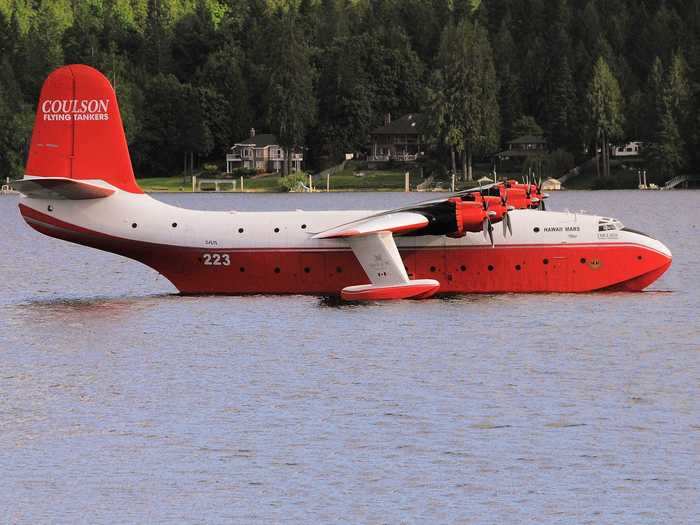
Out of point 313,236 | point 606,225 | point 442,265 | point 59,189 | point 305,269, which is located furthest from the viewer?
point 305,269

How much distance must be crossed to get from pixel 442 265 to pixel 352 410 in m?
19.8

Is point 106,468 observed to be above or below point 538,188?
below

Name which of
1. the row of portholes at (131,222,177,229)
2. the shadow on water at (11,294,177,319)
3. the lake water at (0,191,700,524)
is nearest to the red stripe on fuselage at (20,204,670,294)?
the row of portholes at (131,222,177,229)

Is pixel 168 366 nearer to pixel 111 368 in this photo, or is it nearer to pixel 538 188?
pixel 111 368

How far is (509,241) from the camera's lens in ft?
182

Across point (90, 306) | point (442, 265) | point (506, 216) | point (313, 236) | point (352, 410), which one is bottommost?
point (352, 410)

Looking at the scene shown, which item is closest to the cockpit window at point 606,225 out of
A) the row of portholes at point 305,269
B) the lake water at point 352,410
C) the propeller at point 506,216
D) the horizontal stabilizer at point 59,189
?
the lake water at point 352,410

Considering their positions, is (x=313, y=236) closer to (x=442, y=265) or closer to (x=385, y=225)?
(x=385, y=225)

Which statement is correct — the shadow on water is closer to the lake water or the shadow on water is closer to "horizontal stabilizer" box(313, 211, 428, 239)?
the lake water

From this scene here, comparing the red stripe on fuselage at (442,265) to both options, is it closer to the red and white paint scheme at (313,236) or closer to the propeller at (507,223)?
the red and white paint scheme at (313,236)

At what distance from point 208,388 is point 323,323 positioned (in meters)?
12.9

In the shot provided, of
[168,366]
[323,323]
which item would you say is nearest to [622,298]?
[323,323]

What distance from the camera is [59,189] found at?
56.4m

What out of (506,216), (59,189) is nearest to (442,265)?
(506,216)
